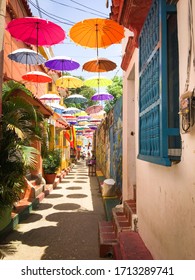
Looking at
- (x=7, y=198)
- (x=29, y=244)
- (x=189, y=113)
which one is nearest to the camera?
(x=189, y=113)

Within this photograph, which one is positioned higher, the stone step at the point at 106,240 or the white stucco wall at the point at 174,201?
the white stucco wall at the point at 174,201

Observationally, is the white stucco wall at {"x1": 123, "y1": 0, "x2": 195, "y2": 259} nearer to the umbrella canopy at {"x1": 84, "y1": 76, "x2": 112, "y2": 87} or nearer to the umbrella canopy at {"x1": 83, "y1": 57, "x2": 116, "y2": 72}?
the umbrella canopy at {"x1": 83, "y1": 57, "x2": 116, "y2": 72}

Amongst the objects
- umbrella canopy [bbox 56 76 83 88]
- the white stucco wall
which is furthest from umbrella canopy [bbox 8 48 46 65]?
the white stucco wall

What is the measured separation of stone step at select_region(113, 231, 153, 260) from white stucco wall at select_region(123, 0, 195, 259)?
0.34ft

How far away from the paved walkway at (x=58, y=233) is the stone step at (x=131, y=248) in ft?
2.70

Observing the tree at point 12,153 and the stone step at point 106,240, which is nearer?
the stone step at point 106,240

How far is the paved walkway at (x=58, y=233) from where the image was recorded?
14.8 ft

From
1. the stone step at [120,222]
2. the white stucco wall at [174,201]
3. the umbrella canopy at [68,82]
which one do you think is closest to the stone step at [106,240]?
the stone step at [120,222]

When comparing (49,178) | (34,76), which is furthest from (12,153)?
(49,178)

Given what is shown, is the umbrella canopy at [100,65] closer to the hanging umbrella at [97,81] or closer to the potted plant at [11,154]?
the hanging umbrella at [97,81]
